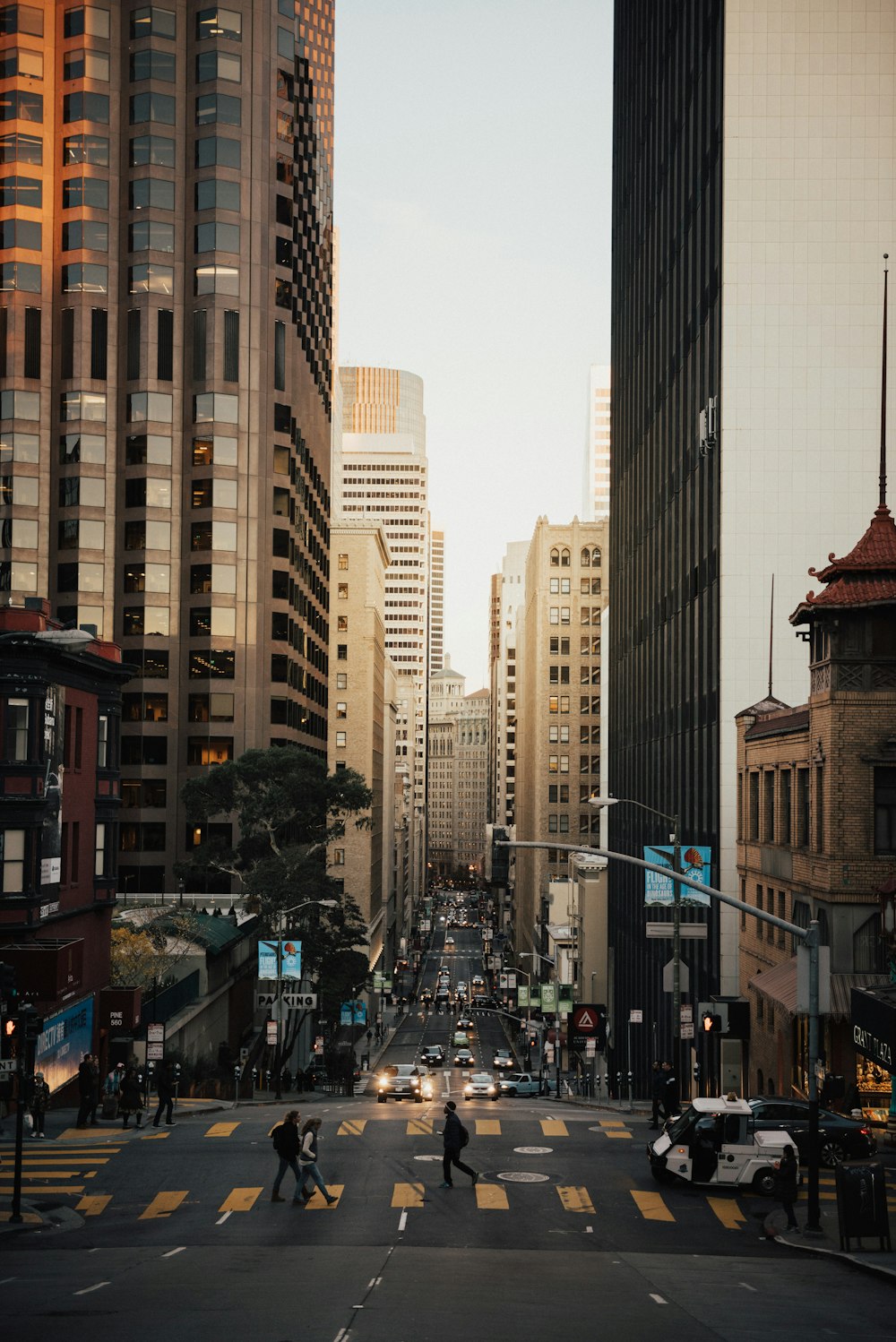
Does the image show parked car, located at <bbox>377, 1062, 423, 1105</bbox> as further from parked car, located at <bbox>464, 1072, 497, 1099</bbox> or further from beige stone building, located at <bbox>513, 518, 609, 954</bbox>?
beige stone building, located at <bbox>513, 518, 609, 954</bbox>

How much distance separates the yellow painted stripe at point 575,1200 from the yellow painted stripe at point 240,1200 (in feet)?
19.2

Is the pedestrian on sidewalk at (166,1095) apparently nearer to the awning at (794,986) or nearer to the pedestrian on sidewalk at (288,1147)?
the pedestrian on sidewalk at (288,1147)

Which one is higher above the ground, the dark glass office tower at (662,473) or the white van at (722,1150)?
the dark glass office tower at (662,473)

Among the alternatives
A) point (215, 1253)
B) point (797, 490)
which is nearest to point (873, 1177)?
point (215, 1253)

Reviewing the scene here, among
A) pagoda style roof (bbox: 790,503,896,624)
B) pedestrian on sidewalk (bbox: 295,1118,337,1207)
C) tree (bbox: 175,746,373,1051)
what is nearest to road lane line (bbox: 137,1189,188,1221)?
pedestrian on sidewalk (bbox: 295,1118,337,1207)

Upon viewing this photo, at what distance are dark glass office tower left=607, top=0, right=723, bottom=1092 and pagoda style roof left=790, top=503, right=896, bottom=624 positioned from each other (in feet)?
54.9

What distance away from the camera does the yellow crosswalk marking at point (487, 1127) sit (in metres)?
33.4

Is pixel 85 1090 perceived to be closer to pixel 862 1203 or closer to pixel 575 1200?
pixel 575 1200

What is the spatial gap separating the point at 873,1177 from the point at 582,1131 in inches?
564

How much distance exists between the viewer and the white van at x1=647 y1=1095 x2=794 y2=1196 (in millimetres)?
26078

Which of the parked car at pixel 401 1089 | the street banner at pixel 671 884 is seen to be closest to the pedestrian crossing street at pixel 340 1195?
the street banner at pixel 671 884

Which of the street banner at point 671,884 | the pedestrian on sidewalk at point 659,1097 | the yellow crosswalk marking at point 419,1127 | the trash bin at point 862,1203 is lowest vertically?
the yellow crosswalk marking at point 419,1127

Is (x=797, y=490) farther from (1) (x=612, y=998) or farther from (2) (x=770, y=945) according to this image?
(1) (x=612, y=998)

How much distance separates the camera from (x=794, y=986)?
38.7m
